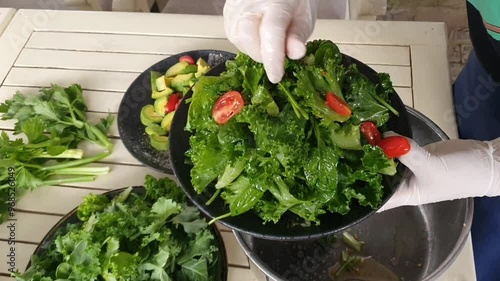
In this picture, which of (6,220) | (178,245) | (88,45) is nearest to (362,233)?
(178,245)

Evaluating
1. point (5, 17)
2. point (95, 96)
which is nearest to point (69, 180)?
point (95, 96)

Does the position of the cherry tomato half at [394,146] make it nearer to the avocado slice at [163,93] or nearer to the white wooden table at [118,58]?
the white wooden table at [118,58]

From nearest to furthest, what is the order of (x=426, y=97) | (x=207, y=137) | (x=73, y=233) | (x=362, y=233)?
(x=207, y=137) → (x=73, y=233) → (x=362, y=233) → (x=426, y=97)

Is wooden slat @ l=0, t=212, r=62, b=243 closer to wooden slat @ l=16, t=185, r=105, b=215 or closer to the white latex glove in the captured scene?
wooden slat @ l=16, t=185, r=105, b=215

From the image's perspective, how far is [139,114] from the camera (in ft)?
3.93

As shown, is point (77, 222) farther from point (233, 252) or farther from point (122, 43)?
point (122, 43)

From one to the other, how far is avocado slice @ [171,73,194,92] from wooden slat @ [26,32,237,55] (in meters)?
0.19

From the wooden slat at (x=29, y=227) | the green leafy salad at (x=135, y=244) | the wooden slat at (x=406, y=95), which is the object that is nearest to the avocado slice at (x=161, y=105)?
the green leafy salad at (x=135, y=244)

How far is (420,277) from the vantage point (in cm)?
91

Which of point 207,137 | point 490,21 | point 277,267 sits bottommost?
point 277,267

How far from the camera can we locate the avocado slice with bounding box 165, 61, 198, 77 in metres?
1.19

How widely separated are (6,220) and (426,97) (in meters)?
1.03

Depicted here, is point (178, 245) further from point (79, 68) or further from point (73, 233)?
point (79, 68)

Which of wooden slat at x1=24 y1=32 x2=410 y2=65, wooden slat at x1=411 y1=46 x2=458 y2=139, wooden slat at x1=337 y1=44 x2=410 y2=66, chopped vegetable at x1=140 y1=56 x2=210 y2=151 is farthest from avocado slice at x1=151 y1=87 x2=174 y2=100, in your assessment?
wooden slat at x1=411 y1=46 x2=458 y2=139
